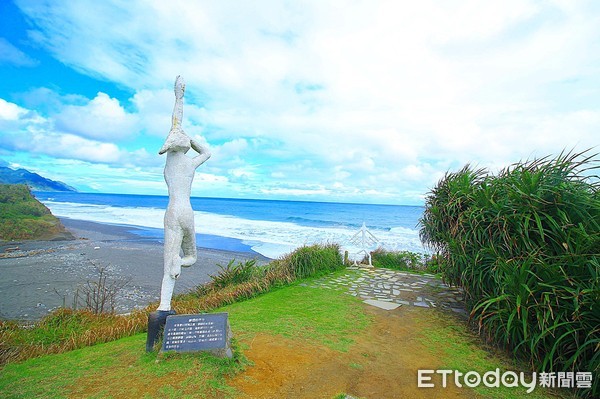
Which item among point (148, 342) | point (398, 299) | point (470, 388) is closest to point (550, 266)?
point (470, 388)

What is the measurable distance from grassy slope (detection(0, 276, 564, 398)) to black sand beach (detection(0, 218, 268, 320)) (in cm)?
328

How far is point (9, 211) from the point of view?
64.2 ft

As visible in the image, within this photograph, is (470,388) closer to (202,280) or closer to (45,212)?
(202,280)

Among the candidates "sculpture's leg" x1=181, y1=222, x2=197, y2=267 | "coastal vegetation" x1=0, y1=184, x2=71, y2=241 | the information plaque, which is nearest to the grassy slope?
the information plaque

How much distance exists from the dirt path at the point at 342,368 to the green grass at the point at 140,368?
0.69 ft

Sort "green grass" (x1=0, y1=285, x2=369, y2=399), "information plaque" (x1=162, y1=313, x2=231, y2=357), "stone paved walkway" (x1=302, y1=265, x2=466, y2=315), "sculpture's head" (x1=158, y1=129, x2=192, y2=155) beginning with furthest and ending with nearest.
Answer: "stone paved walkway" (x1=302, y1=265, x2=466, y2=315) < "sculpture's head" (x1=158, y1=129, x2=192, y2=155) < "information plaque" (x1=162, y1=313, x2=231, y2=357) < "green grass" (x1=0, y1=285, x2=369, y2=399)

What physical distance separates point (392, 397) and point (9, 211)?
82.4ft

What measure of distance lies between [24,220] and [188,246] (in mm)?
20068

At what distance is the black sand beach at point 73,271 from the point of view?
7379 millimetres

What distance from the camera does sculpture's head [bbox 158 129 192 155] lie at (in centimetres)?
390

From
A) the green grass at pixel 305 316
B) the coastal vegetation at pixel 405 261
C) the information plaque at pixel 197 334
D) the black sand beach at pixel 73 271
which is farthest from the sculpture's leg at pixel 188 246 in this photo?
the coastal vegetation at pixel 405 261

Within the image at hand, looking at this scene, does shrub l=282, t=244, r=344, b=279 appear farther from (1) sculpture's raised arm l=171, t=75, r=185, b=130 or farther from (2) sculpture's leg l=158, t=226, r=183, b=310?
(1) sculpture's raised arm l=171, t=75, r=185, b=130

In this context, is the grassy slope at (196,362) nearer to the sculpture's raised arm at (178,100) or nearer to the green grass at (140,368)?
the green grass at (140,368)

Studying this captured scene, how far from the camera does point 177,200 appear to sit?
13.0 ft
